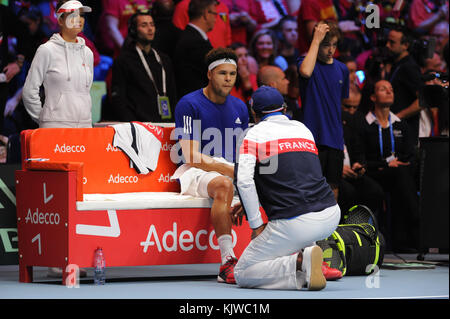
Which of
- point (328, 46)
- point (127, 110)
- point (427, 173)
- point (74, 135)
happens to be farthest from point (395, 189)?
point (74, 135)

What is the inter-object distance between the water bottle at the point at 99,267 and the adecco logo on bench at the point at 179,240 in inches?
13.6

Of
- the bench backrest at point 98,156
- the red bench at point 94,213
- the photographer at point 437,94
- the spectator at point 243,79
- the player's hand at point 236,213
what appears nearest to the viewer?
the red bench at point 94,213

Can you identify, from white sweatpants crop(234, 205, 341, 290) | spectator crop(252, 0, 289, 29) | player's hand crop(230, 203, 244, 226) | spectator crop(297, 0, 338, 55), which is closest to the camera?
white sweatpants crop(234, 205, 341, 290)

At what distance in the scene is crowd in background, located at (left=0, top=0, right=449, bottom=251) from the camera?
28.9 feet

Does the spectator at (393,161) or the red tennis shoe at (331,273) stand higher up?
the spectator at (393,161)

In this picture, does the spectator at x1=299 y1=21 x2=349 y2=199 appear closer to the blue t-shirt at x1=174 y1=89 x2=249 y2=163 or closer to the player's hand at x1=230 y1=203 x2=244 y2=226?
the blue t-shirt at x1=174 y1=89 x2=249 y2=163

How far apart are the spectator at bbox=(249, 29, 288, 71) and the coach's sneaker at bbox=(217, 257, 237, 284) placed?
156 inches

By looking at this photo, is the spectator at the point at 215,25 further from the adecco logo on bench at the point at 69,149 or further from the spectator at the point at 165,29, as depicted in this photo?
the adecco logo on bench at the point at 69,149

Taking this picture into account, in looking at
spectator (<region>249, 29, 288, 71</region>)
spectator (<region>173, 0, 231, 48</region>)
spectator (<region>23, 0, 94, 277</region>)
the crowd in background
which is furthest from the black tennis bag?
spectator (<region>249, 29, 288, 71</region>)

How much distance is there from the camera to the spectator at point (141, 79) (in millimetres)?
8555

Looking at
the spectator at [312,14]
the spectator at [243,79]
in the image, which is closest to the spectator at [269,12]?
the spectator at [312,14]

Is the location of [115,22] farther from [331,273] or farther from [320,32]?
[331,273]

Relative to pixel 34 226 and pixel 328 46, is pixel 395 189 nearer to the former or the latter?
pixel 328 46

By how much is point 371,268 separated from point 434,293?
117cm
